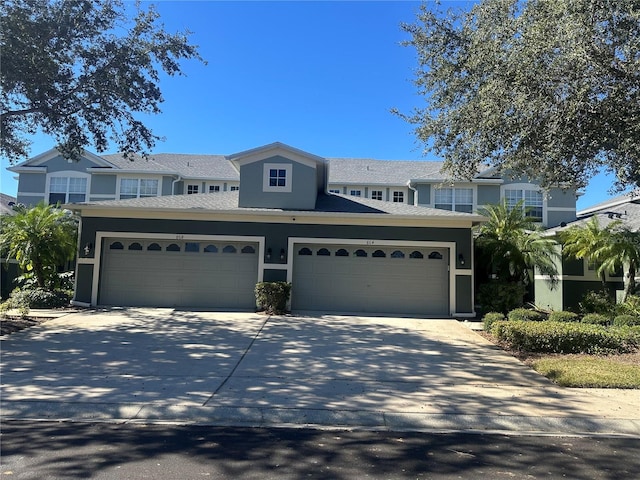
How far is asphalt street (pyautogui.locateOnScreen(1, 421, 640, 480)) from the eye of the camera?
426cm

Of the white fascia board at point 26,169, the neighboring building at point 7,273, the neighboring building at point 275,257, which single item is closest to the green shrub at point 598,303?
the neighboring building at point 275,257

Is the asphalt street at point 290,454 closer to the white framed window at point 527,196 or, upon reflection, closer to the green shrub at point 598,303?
the green shrub at point 598,303

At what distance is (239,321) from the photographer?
13.3m

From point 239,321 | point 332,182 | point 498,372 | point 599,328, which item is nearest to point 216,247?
point 239,321

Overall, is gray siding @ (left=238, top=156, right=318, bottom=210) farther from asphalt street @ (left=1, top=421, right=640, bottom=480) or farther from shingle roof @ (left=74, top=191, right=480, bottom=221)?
asphalt street @ (left=1, top=421, right=640, bottom=480)

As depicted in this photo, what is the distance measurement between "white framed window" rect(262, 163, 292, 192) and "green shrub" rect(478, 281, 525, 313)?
783cm

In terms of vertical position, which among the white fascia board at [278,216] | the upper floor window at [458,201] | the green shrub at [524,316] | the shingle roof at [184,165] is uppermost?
the shingle roof at [184,165]

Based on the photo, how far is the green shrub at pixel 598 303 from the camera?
15078 millimetres

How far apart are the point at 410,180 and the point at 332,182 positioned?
4893mm

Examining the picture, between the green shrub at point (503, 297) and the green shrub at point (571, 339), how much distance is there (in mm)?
5036

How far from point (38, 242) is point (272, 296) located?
8.07 m

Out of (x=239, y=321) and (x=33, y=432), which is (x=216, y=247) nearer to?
(x=239, y=321)

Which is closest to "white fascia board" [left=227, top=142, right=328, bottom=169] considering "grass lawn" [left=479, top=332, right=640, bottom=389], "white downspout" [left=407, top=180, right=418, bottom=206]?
"grass lawn" [left=479, top=332, right=640, bottom=389]

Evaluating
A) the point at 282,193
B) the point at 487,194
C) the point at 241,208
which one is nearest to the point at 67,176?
the point at 241,208
